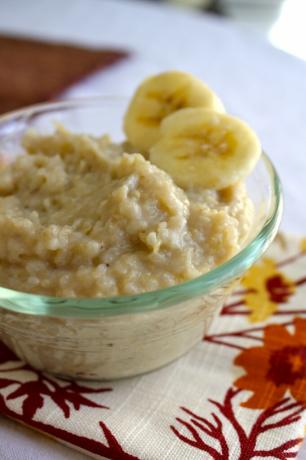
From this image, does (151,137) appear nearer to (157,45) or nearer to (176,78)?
(176,78)

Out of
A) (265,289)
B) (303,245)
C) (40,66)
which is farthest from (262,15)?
(265,289)

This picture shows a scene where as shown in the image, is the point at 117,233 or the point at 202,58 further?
the point at 202,58

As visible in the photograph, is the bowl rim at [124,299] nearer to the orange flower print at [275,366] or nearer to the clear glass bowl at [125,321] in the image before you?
the clear glass bowl at [125,321]

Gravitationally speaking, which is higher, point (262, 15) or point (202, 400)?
point (262, 15)

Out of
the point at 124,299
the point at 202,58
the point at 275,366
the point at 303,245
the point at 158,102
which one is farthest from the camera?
the point at 202,58

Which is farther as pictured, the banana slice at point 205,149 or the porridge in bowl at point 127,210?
the banana slice at point 205,149

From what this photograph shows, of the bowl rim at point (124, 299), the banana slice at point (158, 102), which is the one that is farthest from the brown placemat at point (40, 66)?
the bowl rim at point (124, 299)

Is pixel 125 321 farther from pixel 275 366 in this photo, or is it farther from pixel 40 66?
pixel 40 66
